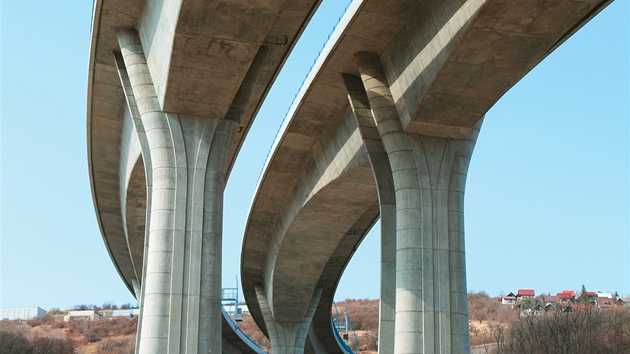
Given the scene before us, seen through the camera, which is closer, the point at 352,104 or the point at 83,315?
the point at 352,104

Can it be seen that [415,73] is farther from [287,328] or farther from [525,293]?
[525,293]

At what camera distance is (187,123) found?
24703 mm

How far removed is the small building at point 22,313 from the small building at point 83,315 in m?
4.80

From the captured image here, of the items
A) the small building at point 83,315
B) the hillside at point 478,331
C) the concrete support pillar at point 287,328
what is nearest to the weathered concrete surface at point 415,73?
the concrete support pillar at point 287,328

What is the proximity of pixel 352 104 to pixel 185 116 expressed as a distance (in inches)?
225

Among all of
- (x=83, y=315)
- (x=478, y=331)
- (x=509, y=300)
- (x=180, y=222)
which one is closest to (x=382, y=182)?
(x=180, y=222)

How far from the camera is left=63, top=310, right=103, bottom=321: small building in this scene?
14766 centimetres

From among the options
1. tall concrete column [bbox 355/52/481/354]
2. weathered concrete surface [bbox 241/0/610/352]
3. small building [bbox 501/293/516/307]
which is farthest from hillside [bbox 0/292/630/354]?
tall concrete column [bbox 355/52/481/354]

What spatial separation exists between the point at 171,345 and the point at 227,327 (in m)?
36.6

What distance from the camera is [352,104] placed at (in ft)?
89.7

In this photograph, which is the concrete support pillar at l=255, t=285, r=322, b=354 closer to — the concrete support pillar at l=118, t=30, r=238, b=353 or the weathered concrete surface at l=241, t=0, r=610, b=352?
the weathered concrete surface at l=241, t=0, r=610, b=352

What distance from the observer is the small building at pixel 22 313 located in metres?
151

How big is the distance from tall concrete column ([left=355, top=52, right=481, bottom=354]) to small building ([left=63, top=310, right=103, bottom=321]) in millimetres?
128676

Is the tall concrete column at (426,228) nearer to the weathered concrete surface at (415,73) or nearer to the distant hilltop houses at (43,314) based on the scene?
the weathered concrete surface at (415,73)
